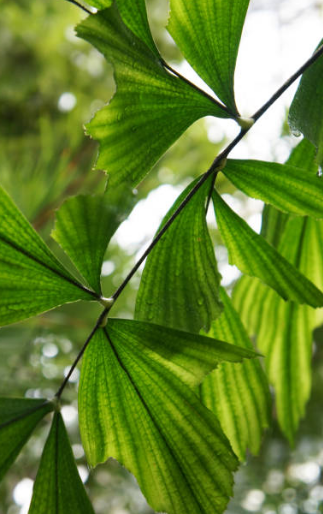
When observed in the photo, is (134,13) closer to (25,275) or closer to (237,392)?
(25,275)

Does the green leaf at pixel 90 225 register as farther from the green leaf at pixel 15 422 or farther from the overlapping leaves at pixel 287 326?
the overlapping leaves at pixel 287 326

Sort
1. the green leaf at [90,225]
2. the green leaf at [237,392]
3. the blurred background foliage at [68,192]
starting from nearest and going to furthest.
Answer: the green leaf at [90,225] < the green leaf at [237,392] < the blurred background foliage at [68,192]

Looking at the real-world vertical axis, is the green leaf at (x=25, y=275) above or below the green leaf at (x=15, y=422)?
above

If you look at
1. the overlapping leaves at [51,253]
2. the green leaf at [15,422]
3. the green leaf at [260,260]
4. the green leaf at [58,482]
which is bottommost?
the green leaf at [58,482]

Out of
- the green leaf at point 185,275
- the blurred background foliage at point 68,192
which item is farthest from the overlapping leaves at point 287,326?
the blurred background foliage at point 68,192

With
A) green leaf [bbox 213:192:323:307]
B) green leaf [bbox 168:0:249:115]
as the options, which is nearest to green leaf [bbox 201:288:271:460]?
green leaf [bbox 213:192:323:307]

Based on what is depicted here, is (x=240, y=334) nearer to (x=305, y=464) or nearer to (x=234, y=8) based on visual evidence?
(x=234, y=8)

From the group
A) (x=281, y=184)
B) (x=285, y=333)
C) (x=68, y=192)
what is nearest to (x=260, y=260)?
(x=281, y=184)
